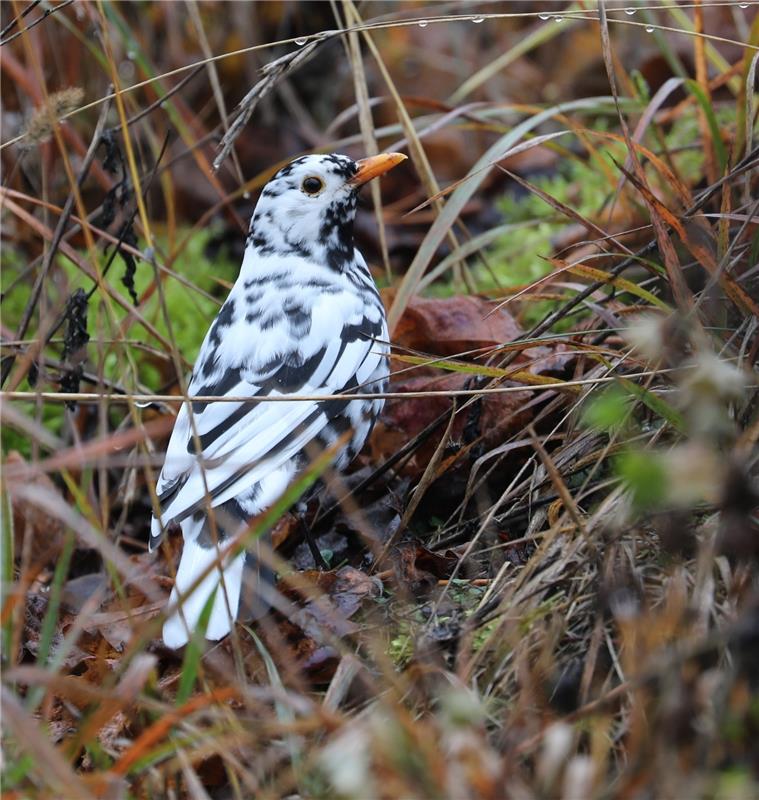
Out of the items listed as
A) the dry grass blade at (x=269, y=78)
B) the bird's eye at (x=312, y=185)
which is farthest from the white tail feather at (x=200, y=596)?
the bird's eye at (x=312, y=185)

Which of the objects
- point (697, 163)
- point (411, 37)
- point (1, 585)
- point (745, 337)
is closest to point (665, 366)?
point (745, 337)

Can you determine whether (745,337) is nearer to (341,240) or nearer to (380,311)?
(380,311)

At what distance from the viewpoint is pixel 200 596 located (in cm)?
206

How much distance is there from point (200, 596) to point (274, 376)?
23.3 inches

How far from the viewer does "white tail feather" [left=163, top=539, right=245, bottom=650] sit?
6.38 ft

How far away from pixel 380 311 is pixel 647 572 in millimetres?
1171

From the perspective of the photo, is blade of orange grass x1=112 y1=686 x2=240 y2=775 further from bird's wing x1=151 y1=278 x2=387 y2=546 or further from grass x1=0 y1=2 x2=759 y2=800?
bird's wing x1=151 y1=278 x2=387 y2=546

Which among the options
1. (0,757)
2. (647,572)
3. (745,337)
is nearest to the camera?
(0,757)

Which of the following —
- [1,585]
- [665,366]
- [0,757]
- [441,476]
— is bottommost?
[441,476]

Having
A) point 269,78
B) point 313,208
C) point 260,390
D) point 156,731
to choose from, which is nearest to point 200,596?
point 260,390

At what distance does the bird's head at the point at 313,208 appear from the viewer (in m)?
2.84

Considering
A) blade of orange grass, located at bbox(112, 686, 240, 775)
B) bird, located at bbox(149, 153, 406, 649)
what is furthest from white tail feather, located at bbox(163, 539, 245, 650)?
blade of orange grass, located at bbox(112, 686, 240, 775)

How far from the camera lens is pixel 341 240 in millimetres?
2893

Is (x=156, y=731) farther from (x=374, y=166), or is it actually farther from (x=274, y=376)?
(x=374, y=166)
